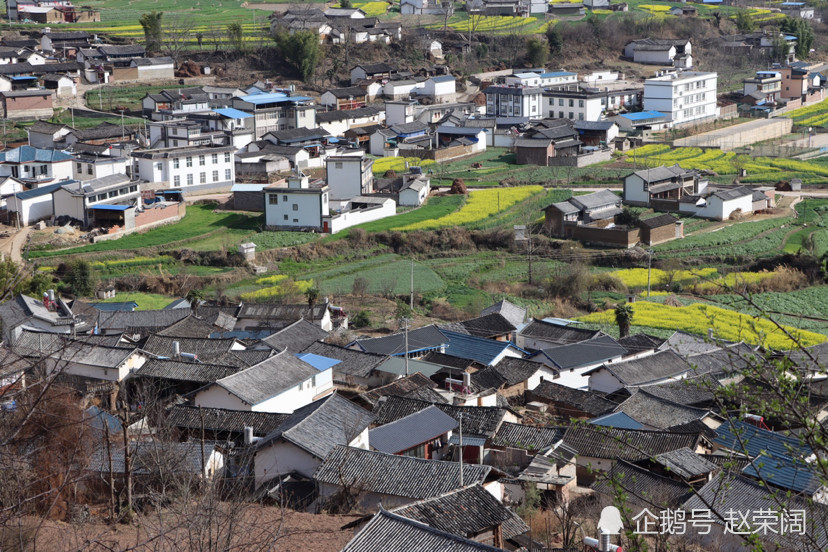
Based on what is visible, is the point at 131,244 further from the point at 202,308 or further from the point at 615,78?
the point at 615,78

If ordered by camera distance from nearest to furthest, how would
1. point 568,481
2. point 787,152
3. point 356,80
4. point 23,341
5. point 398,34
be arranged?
point 568,481 < point 23,341 < point 787,152 < point 356,80 < point 398,34

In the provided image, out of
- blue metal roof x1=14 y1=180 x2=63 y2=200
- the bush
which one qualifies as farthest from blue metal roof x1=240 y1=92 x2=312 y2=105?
the bush

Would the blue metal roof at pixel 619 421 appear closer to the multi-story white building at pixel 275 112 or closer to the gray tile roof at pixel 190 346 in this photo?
the gray tile roof at pixel 190 346

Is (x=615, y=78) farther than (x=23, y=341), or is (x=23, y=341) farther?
(x=615, y=78)

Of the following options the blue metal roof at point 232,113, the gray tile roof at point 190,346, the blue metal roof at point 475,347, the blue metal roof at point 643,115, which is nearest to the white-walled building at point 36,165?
the blue metal roof at point 232,113

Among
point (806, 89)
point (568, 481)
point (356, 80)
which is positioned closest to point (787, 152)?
point (806, 89)

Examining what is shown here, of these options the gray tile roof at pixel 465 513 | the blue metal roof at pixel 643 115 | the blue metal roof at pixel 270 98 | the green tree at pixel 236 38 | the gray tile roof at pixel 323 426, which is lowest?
the gray tile roof at pixel 323 426

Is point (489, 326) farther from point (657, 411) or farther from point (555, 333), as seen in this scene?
point (657, 411)
